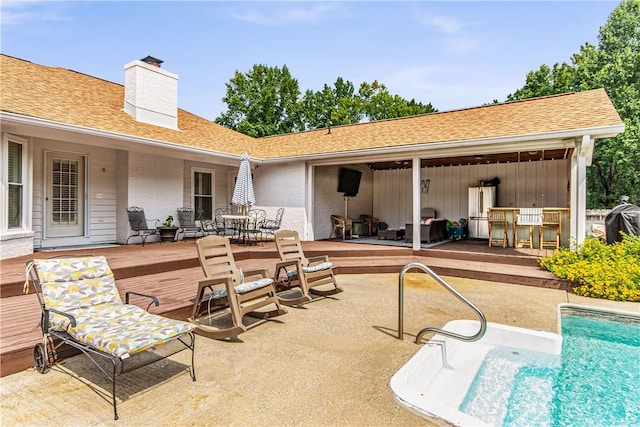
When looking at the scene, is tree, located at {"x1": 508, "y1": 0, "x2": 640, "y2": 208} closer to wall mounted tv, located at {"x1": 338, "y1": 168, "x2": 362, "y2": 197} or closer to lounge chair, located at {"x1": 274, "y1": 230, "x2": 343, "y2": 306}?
wall mounted tv, located at {"x1": 338, "y1": 168, "x2": 362, "y2": 197}

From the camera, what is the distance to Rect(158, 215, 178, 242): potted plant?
9461mm

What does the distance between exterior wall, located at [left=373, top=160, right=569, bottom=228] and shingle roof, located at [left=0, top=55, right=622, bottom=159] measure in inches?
93.0

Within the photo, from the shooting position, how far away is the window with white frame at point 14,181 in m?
6.32

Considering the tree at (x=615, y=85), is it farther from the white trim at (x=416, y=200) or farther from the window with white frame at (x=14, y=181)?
the window with white frame at (x=14, y=181)

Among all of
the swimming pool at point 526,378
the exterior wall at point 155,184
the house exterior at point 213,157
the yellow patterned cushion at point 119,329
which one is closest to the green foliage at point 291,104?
the house exterior at point 213,157

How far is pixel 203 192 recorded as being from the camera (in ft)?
37.6

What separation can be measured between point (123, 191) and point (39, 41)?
6.97m

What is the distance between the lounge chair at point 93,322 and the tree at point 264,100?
2677cm

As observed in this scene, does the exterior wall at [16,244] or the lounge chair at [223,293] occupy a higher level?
the exterior wall at [16,244]

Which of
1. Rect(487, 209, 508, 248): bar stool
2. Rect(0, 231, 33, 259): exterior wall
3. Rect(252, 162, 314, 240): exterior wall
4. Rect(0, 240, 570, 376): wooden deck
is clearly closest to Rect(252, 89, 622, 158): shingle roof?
Rect(252, 162, 314, 240): exterior wall

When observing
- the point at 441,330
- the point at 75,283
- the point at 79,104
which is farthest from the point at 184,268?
the point at 441,330

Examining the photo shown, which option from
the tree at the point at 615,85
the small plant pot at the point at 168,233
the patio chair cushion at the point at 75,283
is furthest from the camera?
the tree at the point at 615,85

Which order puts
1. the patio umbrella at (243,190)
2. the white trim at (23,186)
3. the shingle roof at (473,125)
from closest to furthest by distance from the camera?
1. the white trim at (23,186)
2. the shingle roof at (473,125)
3. the patio umbrella at (243,190)

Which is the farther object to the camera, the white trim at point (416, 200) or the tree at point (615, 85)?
the tree at point (615, 85)
